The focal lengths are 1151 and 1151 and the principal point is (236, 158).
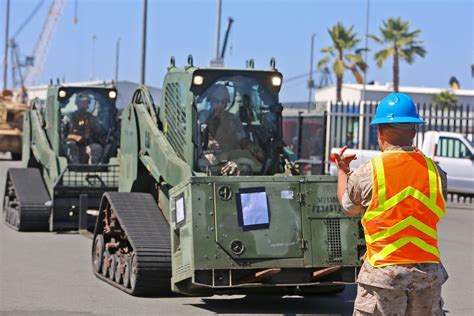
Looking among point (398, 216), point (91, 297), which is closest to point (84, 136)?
point (91, 297)

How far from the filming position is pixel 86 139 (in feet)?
65.2

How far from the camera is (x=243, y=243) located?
10.5 metres

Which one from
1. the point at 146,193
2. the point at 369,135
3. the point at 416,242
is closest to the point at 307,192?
the point at 146,193

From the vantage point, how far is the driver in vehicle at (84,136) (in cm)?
1966

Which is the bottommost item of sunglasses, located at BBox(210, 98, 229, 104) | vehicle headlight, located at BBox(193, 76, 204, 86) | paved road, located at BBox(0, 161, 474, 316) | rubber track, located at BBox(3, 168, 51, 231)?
paved road, located at BBox(0, 161, 474, 316)

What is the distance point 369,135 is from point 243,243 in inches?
858

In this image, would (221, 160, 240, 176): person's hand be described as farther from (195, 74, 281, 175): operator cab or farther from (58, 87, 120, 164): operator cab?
(58, 87, 120, 164): operator cab

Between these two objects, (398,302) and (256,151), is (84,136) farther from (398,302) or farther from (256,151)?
(398,302)

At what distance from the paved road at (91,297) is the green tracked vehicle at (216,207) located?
0.21m

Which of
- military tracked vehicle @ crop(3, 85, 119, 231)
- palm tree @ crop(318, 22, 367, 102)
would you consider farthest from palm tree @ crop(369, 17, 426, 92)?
military tracked vehicle @ crop(3, 85, 119, 231)

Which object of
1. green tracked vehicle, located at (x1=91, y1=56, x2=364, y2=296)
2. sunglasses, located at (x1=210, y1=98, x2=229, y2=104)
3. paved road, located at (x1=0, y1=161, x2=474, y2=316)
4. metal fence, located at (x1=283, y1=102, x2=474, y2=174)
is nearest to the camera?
green tracked vehicle, located at (x1=91, y1=56, x2=364, y2=296)

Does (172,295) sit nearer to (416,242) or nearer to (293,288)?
(293,288)

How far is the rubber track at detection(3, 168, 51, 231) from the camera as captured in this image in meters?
18.5

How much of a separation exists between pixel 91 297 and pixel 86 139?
8.38 meters
